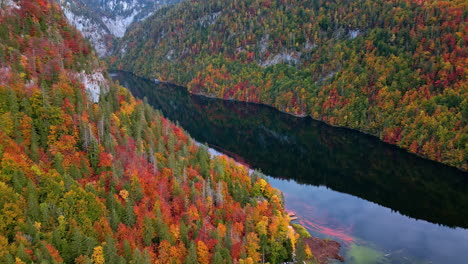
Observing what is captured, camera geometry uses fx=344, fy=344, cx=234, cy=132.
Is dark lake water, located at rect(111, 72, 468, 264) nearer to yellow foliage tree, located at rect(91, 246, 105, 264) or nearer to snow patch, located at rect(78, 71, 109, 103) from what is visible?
yellow foliage tree, located at rect(91, 246, 105, 264)

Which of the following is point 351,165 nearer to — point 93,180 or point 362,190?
point 362,190

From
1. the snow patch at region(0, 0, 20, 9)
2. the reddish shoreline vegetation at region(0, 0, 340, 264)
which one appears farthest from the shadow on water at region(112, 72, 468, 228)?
the snow patch at region(0, 0, 20, 9)

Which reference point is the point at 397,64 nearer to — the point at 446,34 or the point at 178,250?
the point at 446,34

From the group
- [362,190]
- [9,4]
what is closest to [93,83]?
[9,4]

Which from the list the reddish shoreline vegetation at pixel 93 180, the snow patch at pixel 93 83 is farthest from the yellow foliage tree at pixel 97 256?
the snow patch at pixel 93 83

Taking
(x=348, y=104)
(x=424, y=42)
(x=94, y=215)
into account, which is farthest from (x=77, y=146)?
(x=424, y=42)

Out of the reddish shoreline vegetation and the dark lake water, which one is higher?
the reddish shoreline vegetation
